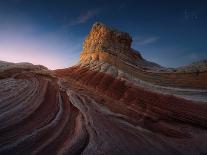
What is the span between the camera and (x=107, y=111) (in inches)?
216

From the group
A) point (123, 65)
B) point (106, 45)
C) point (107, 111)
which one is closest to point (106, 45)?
point (106, 45)

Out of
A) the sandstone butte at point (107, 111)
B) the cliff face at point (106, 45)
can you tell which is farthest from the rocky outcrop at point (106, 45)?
the sandstone butte at point (107, 111)

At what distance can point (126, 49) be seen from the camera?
10852 millimetres

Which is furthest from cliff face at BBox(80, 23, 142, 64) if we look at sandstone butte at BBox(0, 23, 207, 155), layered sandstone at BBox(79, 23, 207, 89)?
sandstone butte at BBox(0, 23, 207, 155)

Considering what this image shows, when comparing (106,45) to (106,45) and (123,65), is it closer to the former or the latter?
(106,45)

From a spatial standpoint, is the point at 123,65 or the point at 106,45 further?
the point at 106,45

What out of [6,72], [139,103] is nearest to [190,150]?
[139,103]

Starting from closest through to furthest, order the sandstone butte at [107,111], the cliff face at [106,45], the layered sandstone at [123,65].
A: 1. the sandstone butte at [107,111]
2. the layered sandstone at [123,65]
3. the cliff face at [106,45]

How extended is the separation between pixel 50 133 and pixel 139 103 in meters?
3.36

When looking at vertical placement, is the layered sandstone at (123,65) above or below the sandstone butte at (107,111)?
above

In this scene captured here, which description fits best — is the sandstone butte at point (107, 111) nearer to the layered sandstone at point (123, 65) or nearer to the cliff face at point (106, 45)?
the layered sandstone at point (123, 65)

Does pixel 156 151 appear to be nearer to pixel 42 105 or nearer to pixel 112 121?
pixel 112 121

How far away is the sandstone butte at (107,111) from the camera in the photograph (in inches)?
139

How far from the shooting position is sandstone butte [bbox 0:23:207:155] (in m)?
3.54
